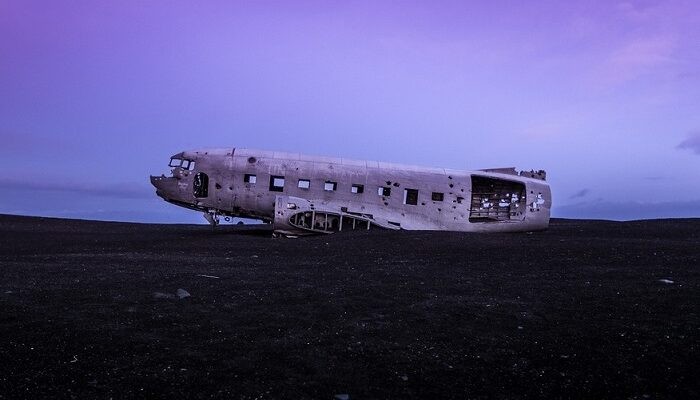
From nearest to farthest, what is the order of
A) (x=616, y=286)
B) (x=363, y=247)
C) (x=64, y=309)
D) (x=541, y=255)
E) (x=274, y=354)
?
(x=274, y=354), (x=64, y=309), (x=616, y=286), (x=541, y=255), (x=363, y=247)

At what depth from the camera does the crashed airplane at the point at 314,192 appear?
24.3 m

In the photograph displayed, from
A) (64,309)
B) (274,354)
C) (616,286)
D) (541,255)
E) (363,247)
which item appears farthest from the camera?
(363,247)

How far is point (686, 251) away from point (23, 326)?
17301 mm

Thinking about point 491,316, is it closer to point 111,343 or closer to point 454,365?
point 454,365

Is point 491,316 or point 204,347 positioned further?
point 491,316

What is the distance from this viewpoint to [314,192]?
24.5 metres

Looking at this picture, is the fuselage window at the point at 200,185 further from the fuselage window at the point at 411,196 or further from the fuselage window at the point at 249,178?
the fuselage window at the point at 411,196

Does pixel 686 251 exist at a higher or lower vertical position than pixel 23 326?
higher

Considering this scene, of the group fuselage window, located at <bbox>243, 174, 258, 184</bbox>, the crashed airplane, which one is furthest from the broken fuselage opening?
fuselage window, located at <bbox>243, 174, 258, 184</bbox>

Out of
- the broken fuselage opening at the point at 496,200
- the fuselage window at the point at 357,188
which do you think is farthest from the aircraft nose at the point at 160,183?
the broken fuselage opening at the point at 496,200

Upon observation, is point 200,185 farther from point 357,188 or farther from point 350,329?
point 350,329

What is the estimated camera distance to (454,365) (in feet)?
19.5

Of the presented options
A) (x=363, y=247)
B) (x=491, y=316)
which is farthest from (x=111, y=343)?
(x=363, y=247)

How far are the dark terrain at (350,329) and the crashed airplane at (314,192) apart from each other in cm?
1024
